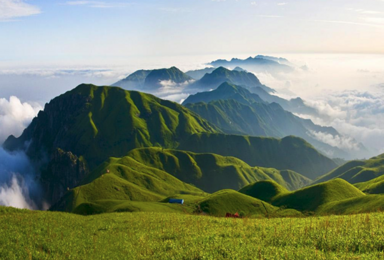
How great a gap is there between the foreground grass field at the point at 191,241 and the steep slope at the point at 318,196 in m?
115

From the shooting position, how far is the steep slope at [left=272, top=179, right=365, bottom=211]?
445 feet

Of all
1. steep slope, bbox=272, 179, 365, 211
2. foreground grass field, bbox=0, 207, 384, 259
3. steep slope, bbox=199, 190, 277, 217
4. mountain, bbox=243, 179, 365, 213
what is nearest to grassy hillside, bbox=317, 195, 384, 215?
mountain, bbox=243, 179, 365, 213

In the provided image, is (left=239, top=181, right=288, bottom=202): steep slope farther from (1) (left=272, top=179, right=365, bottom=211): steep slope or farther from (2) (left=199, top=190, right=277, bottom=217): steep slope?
(2) (left=199, top=190, right=277, bottom=217): steep slope

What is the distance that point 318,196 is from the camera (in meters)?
141

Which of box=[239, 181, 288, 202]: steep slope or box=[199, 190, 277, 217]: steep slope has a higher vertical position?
box=[199, 190, 277, 217]: steep slope

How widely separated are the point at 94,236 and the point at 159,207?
248 ft

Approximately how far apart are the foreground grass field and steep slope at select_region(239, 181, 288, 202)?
141 meters

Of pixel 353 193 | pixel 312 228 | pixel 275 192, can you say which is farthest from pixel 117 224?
pixel 275 192

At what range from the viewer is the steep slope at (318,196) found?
135750 mm

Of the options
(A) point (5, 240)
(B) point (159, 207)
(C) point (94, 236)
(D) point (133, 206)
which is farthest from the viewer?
(B) point (159, 207)

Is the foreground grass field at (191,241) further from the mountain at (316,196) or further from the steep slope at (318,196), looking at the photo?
the steep slope at (318,196)

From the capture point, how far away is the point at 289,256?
20.9 metres

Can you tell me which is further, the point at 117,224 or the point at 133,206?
the point at 133,206

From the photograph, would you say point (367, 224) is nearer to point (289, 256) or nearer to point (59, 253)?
point (289, 256)
